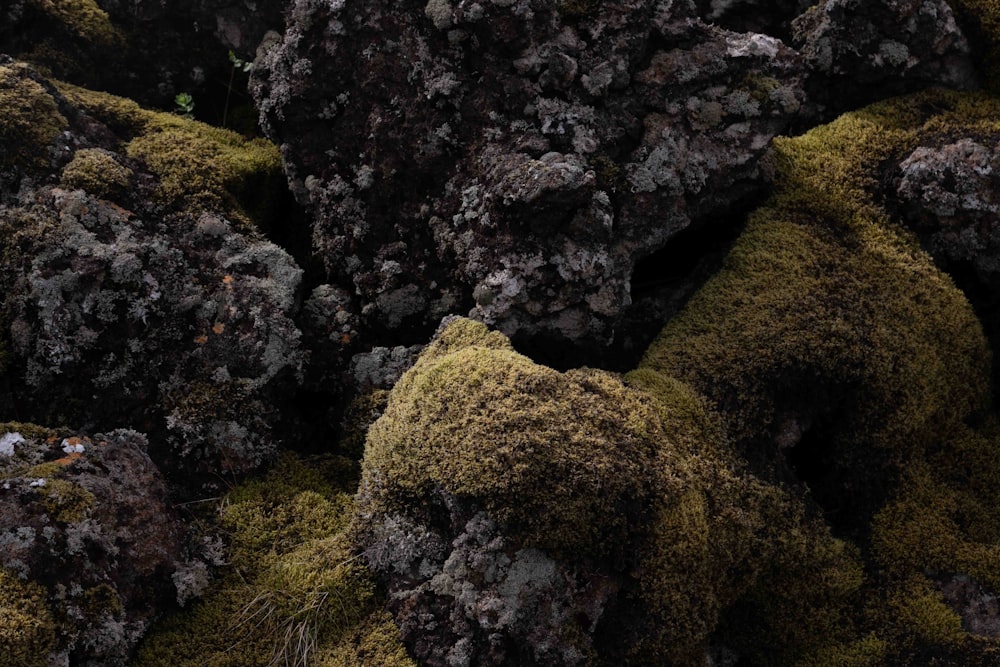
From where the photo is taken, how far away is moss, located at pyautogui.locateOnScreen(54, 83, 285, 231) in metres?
5.75

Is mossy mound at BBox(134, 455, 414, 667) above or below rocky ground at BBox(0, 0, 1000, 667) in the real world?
below

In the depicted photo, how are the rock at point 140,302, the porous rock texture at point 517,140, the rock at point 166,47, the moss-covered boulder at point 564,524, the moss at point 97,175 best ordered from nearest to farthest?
the moss-covered boulder at point 564,524 < the rock at point 140,302 < the porous rock texture at point 517,140 < the moss at point 97,175 < the rock at point 166,47

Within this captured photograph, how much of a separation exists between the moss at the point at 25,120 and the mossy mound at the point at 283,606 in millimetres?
2699

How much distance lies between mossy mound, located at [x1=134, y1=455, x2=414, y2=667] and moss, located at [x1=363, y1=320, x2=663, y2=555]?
501mm

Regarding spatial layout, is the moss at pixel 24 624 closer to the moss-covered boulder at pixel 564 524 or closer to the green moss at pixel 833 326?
the moss-covered boulder at pixel 564 524

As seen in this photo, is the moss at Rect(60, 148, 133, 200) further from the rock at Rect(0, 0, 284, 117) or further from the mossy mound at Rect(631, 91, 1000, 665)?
the mossy mound at Rect(631, 91, 1000, 665)

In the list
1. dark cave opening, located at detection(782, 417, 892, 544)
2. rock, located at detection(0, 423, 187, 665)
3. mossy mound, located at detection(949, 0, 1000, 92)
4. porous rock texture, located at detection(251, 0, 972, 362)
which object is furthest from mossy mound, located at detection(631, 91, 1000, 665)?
rock, located at detection(0, 423, 187, 665)

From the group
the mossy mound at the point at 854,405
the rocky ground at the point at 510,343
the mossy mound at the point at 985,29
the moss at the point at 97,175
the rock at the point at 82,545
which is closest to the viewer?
the rock at the point at 82,545

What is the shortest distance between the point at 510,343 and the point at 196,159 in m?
2.82

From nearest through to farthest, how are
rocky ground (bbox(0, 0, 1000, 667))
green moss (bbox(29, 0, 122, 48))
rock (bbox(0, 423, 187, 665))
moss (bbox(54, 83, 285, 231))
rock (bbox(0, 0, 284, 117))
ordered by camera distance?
rock (bbox(0, 423, 187, 665))
rocky ground (bbox(0, 0, 1000, 667))
moss (bbox(54, 83, 285, 231))
green moss (bbox(29, 0, 122, 48))
rock (bbox(0, 0, 284, 117))

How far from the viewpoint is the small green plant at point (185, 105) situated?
6.52 meters

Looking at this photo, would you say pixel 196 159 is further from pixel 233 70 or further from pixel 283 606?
pixel 283 606

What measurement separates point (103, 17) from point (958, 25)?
267 inches

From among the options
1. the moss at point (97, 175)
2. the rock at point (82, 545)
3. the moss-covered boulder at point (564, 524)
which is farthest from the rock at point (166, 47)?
the moss-covered boulder at point (564, 524)
